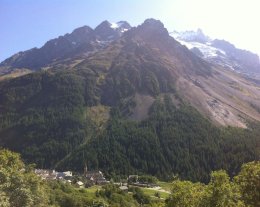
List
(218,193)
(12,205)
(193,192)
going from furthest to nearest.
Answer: (12,205)
(193,192)
(218,193)

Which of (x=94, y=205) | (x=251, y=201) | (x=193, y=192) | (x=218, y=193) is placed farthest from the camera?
(x=94, y=205)

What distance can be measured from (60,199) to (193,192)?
271 feet

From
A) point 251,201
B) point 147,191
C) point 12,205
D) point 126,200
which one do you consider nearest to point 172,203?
point 251,201

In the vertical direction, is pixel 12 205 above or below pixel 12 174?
below

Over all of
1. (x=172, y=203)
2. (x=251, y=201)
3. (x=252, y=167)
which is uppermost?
(x=252, y=167)

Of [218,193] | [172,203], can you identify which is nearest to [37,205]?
[172,203]

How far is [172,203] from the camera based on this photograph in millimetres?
58688

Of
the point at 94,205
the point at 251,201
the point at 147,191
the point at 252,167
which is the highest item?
the point at 252,167

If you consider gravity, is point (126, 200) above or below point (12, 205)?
below

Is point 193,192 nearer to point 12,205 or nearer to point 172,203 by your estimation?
point 172,203

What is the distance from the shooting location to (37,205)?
3056 inches

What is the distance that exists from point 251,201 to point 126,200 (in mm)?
112582

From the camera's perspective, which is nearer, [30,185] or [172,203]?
[172,203]

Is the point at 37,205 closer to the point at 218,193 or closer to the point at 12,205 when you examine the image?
the point at 12,205
